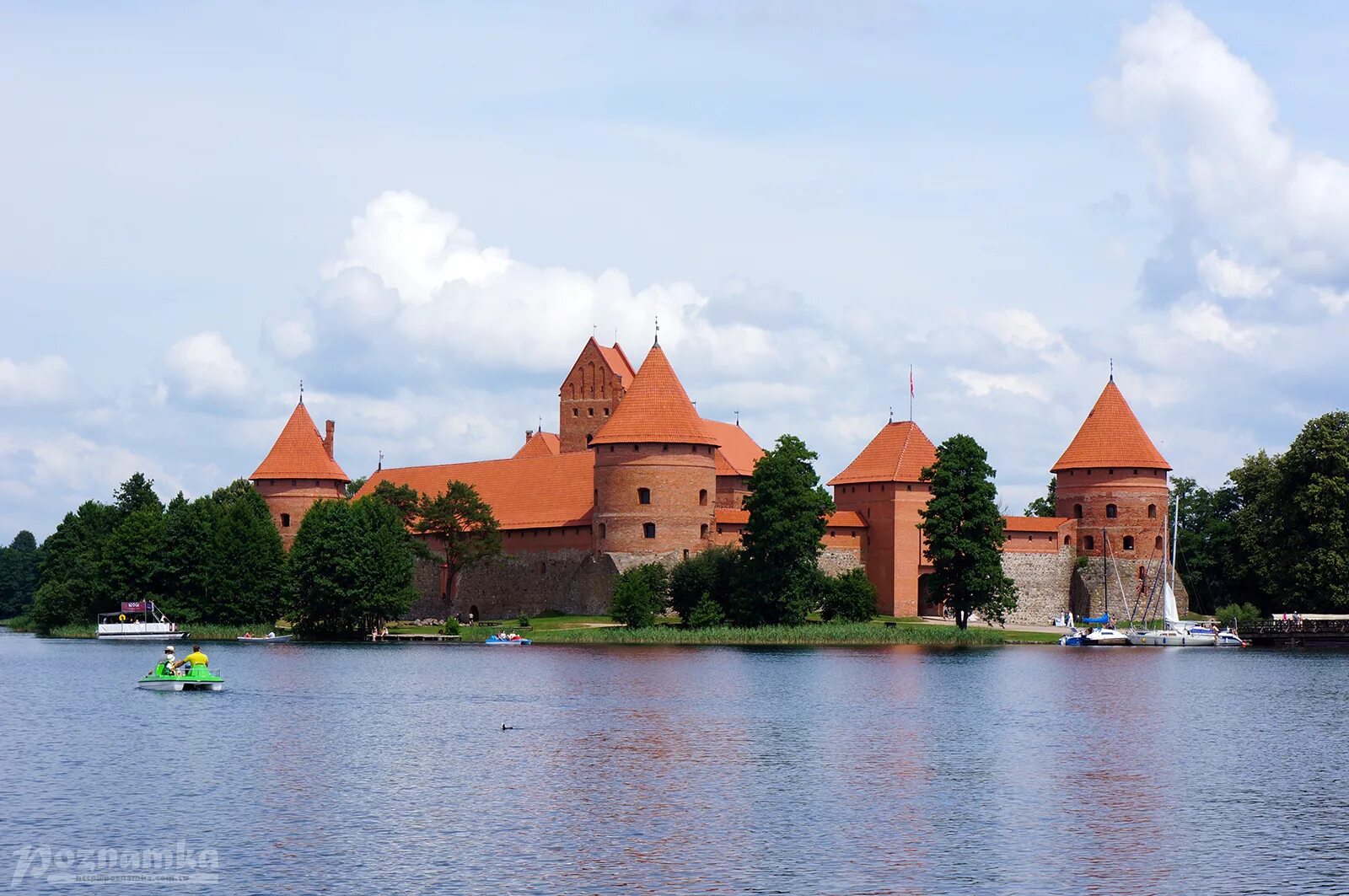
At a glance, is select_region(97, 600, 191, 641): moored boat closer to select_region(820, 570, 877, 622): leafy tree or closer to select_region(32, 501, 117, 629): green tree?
select_region(32, 501, 117, 629): green tree

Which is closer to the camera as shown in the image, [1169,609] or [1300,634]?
[1300,634]

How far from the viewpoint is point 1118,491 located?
72438 millimetres

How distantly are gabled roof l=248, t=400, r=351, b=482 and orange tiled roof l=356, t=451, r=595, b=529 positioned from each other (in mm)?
2129

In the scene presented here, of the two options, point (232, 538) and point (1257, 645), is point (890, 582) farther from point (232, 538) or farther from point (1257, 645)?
point (232, 538)

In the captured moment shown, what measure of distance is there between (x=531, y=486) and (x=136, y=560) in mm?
17786

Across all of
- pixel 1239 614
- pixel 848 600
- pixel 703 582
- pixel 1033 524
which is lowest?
pixel 1239 614

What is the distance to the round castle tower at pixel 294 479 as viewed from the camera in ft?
266

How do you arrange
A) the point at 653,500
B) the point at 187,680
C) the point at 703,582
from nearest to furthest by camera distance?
1. the point at 187,680
2. the point at 703,582
3. the point at 653,500

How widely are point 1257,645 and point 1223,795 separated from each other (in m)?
43.5

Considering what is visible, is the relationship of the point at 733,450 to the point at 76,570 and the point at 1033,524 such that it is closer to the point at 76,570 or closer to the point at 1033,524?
the point at 1033,524

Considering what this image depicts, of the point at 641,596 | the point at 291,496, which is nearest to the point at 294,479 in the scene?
the point at 291,496

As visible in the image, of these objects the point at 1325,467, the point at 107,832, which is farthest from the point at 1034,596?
the point at 107,832

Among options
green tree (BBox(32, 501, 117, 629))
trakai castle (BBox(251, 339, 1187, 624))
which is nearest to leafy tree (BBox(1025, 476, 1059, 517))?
trakai castle (BBox(251, 339, 1187, 624))

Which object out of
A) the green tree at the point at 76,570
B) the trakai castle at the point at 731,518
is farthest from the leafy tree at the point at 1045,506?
the green tree at the point at 76,570
